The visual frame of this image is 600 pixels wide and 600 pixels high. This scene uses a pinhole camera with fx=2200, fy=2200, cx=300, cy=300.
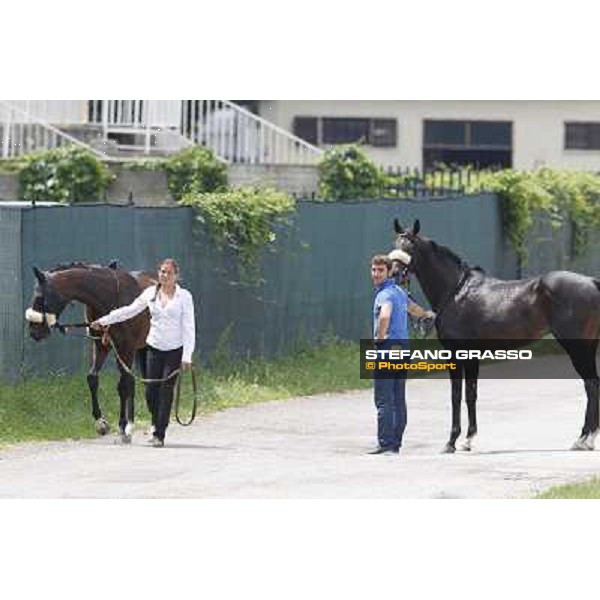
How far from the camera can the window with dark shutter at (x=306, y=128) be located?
101ft

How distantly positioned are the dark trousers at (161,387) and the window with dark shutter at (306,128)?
13.7 metres

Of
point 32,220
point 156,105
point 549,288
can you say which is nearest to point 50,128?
point 156,105

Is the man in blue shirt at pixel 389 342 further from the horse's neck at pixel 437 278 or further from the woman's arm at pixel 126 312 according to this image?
the woman's arm at pixel 126 312

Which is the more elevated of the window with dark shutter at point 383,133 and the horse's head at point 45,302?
the window with dark shutter at point 383,133

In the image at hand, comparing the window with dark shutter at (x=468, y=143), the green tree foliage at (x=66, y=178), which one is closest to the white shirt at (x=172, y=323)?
the window with dark shutter at (x=468, y=143)

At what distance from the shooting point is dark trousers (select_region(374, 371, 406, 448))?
55.4 ft

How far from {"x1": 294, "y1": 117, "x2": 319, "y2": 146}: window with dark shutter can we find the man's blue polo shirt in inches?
557

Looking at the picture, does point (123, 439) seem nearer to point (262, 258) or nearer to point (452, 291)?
point (452, 291)

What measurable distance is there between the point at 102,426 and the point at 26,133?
1293 cm

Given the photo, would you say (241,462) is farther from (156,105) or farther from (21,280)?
(156,105)

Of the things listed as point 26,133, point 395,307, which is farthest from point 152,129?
point 395,307

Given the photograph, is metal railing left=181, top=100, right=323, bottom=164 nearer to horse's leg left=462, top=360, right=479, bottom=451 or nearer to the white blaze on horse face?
the white blaze on horse face
